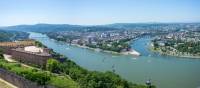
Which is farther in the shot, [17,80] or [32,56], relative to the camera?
[32,56]

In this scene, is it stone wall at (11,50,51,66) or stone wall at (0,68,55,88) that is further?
stone wall at (11,50,51,66)

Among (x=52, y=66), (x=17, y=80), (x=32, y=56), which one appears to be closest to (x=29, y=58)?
(x=32, y=56)

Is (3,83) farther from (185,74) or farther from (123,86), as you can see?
(185,74)

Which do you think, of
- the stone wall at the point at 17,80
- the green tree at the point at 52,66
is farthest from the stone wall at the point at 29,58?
the stone wall at the point at 17,80

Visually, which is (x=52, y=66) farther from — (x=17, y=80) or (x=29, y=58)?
(x=29, y=58)

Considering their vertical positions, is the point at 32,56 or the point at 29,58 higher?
the point at 32,56

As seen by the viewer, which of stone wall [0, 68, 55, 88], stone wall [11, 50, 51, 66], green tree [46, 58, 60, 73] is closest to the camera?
stone wall [0, 68, 55, 88]

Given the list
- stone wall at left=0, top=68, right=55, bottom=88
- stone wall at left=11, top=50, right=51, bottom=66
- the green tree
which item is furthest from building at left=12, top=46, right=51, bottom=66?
stone wall at left=0, top=68, right=55, bottom=88

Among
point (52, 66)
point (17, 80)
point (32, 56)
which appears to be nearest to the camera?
point (17, 80)

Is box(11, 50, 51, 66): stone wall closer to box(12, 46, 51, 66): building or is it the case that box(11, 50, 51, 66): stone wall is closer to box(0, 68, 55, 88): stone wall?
box(12, 46, 51, 66): building

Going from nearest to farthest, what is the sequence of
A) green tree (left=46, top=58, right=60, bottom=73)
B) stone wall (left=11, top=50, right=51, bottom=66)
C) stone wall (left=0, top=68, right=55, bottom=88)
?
stone wall (left=0, top=68, right=55, bottom=88), green tree (left=46, top=58, right=60, bottom=73), stone wall (left=11, top=50, right=51, bottom=66)

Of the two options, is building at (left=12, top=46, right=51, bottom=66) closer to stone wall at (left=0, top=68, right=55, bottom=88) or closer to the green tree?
the green tree
